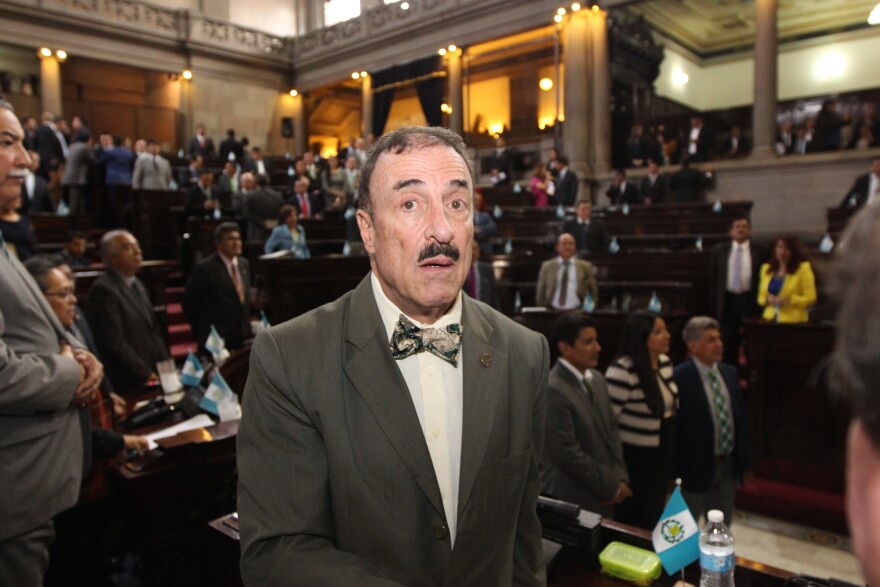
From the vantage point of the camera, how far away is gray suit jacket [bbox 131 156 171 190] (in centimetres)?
1027

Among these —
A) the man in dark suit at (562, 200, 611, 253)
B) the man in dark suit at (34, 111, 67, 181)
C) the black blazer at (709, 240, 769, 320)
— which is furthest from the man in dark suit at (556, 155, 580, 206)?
the man in dark suit at (34, 111, 67, 181)

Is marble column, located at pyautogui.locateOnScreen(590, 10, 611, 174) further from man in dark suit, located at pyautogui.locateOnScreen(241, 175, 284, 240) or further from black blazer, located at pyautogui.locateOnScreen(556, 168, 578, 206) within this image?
man in dark suit, located at pyautogui.locateOnScreen(241, 175, 284, 240)

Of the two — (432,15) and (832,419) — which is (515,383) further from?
(432,15)

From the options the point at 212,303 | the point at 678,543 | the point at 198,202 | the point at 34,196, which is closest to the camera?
the point at 678,543

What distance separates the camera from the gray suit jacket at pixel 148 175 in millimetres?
10266

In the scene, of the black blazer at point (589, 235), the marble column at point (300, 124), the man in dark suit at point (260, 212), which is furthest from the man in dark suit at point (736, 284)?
the marble column at point (300, 124)

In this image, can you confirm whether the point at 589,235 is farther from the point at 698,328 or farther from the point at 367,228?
the point at 367,228

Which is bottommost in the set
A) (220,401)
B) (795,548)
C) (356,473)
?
(795,548)

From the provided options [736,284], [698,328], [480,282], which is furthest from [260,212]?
[698,328]

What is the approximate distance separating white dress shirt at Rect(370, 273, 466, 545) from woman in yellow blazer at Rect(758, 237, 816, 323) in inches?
193

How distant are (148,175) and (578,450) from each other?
9790 mm

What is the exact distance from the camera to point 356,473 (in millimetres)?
1072

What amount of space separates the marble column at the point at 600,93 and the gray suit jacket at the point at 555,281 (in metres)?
7.56

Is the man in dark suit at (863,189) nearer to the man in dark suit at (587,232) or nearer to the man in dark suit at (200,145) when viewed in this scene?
the man in dark suit at (587,232)
